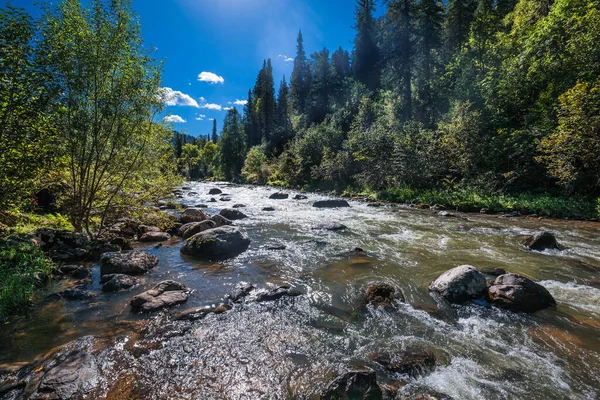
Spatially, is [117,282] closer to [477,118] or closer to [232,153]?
[477,118]

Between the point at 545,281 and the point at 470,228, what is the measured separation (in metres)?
6.81

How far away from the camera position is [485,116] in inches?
922

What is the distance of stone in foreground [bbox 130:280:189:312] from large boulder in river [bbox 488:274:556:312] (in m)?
7.08

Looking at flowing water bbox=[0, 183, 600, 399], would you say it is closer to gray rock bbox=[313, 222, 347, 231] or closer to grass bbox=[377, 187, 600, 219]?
gray rock bbox=[313, 222, 347, 231]

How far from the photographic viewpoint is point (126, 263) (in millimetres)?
7668

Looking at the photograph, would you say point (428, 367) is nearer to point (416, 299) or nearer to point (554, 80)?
point (416, 299)

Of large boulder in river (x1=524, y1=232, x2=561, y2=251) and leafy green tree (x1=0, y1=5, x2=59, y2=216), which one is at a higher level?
leafy green tree (x1=0, y1=5, x2=59, y2=216)

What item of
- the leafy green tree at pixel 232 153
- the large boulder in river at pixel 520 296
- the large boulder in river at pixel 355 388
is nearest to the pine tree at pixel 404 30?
the large boulder in river at pixel 520 296

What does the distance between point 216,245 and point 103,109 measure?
221 inches

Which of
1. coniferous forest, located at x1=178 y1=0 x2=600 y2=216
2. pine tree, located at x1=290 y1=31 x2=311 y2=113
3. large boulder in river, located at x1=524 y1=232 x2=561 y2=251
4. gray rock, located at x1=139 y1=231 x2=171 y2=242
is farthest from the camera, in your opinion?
pine tree, located at x1=290 y1=31 x2=311 y2=113

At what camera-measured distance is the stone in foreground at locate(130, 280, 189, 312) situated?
5.68 metres

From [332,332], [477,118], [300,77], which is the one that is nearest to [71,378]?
[332,332]

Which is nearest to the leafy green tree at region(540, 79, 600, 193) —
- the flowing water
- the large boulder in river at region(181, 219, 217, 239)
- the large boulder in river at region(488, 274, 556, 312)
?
the flowing water

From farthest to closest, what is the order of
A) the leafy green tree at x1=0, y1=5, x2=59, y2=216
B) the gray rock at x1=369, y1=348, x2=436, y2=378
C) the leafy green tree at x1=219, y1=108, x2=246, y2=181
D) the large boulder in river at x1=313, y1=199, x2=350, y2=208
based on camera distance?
1. the leafy green tree at x1=219, y1=108, x2=246, y2=181
2. the large boulder in river at x1=313, y1=199, x2=350, y2=208
3. the leafy green tree at x1=0, y1=5, x2=59, y2=216
4. the gray rock at x1=369, y1=348, x2=436, y2=378
